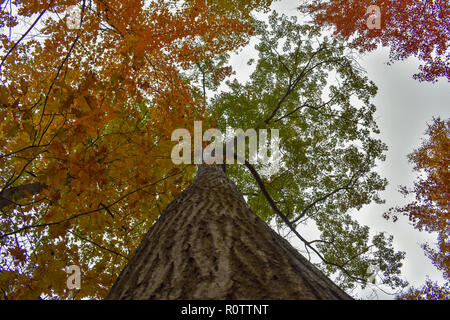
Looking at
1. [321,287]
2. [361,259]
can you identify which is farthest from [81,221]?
[361,259]

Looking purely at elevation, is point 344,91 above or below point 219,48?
below

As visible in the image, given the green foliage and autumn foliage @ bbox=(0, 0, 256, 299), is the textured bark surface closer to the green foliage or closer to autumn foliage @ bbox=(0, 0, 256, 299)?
autumn foliage @ bbox=(0, 0, 256, 299)

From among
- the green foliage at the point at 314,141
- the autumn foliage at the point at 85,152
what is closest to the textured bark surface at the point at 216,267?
the autumn foliage at the point at 85,152

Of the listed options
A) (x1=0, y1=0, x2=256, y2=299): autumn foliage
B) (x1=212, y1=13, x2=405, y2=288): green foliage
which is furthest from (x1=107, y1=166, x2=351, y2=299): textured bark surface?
(x1=212, y1=13, x2=405, y2=288): green foliage

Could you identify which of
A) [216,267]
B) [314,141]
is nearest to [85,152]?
[216,267]

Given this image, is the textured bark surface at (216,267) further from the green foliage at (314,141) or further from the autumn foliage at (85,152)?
the green foliage at (314,141)

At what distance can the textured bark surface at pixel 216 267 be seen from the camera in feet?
4.00

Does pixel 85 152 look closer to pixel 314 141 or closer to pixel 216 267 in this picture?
pixel 216 267

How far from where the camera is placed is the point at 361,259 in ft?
25.7

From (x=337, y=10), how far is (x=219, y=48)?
5.87 meters
